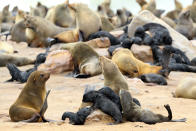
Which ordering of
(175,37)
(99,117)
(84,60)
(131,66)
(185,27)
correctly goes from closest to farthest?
1. (99,117)
2. (131,66)
3. (84,60)
4. (175,37)
5. (185,27)

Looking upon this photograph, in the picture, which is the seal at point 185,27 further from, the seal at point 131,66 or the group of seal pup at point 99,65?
the seal at point 131,66

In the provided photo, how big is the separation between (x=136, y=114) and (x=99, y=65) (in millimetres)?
4129

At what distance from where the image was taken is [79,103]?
211 inches

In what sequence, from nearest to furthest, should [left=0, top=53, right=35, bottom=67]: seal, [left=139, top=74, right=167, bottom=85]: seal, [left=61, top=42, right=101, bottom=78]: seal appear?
1. [left=139, top=74, right=167, bottom=85]: seal
2. [left=61, top=42, right=101, bottom=78]: seal
3. [left=0, top=53, right=35, bottom=67]: seal

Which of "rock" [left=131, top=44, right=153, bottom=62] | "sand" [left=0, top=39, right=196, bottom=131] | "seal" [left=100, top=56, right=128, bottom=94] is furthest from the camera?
"rock" [left=131, top=44, right=153, bottom=62]

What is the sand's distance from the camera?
3600mm

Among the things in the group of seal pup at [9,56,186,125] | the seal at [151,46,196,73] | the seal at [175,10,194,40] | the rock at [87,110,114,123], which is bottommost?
the seal at [175,10,194,40]

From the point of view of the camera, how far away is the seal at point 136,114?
3.88 meters

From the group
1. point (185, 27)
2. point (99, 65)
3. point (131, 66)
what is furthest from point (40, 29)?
point (131, 66)

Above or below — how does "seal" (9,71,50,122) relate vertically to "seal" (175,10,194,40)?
above

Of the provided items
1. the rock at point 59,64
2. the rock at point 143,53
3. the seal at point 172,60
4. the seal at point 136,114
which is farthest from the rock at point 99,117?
the rock at point 143,53

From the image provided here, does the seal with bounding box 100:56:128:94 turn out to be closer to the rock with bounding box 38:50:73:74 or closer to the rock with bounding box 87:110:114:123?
the rock with bounding box 87:110:114:123

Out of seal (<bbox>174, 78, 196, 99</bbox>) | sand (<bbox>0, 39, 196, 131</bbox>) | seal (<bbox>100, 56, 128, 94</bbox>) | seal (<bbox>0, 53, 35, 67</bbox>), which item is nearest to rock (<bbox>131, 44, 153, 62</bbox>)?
sand (<bbox>0, 39, 196, 131</bbox>)

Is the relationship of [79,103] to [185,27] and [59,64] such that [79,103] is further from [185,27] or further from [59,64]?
[185,27]
